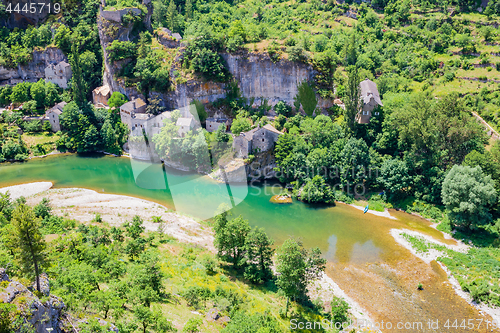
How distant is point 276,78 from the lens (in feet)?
191

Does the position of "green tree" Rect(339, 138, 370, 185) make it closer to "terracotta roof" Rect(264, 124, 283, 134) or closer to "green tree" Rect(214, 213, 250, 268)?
"terracotta roof" Rect(264, 124, 283, 134)

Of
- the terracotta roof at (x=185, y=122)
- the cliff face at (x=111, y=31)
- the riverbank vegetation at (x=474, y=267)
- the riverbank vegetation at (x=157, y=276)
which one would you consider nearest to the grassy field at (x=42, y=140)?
the cliff face at (x=111, y=31)

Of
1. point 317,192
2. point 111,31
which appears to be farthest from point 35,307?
point 111,31

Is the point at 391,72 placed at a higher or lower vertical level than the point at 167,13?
lower

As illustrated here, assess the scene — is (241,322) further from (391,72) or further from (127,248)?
(391,72)

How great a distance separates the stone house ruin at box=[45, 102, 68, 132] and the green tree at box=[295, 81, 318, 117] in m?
40.4

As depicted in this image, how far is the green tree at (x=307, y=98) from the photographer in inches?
2224

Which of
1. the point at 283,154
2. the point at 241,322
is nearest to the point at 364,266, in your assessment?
the point at 241,322

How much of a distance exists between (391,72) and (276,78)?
18.2 meters

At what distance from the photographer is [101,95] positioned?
213ft

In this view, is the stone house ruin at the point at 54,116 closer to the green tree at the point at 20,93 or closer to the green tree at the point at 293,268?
the green tree at the point at 20,93

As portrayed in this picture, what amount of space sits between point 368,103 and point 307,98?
993 cm

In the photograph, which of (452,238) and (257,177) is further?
(257,177)

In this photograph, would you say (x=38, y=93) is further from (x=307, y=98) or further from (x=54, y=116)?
(x=307, y=98)
